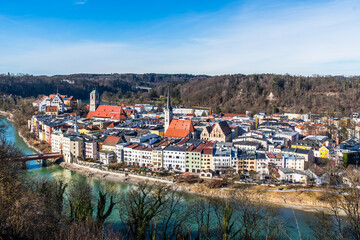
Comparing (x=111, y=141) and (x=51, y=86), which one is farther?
(x=51, y=86)

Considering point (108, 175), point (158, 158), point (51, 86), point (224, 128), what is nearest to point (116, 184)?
point (108, 175)

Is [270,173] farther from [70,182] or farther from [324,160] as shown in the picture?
[70,182]

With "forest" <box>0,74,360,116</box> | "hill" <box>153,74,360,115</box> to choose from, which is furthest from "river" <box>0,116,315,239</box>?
"hill" <box>153,74,360,115</box>

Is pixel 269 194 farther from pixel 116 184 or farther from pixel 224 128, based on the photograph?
pixel 224 128

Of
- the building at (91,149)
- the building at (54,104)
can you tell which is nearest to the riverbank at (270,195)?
the building at (91,149)

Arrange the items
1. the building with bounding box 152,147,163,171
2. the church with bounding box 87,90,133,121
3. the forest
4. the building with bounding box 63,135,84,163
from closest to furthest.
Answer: the building with bounding box 152,147,163,171 → the building with bounding box 63,135,84,163 → the church with bounding box 87,90,133,121 → the forest

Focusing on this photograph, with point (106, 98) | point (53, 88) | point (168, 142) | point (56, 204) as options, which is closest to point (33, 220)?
point (56, 204)

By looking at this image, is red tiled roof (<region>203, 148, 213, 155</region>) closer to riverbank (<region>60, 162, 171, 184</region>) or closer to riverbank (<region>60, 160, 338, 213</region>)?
riverbank (<region>60, 160, 338, 213</region>)

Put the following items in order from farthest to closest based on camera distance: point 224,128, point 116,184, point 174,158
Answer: point 224,128 < point 174,158 < point 116,184

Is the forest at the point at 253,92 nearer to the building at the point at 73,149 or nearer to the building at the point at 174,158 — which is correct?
the building at the point at 73,149

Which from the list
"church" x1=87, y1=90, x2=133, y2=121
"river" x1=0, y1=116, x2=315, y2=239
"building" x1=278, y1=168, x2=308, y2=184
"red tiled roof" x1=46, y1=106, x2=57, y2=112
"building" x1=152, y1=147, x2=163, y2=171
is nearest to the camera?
"river" x1=0, y1=116, x2=315, y2=239
